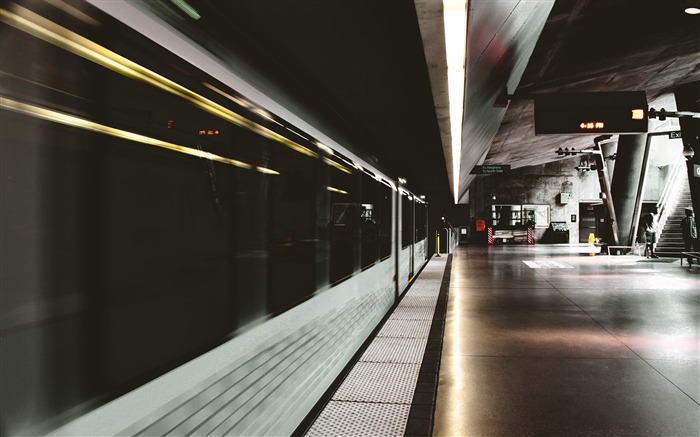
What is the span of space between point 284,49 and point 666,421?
3.96 meters

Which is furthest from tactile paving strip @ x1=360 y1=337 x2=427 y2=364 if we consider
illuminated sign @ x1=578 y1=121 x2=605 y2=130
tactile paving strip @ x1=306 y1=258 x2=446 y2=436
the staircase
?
the staircase

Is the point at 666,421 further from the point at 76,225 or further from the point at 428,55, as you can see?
the point at 76,225

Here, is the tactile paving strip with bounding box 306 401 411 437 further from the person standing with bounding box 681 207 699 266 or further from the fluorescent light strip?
the person standing with bounding box 681 207 699 266

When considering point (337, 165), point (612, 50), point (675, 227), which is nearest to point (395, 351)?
point (337, 165)

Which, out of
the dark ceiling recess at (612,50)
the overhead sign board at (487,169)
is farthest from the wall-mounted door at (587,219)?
the dark ceiling recess at (612,50)

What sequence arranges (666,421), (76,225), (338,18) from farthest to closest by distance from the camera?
(338,18) < (666,421) < (76,225)

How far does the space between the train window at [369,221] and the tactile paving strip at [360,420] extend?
1726 millimetres

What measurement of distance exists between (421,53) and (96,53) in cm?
369

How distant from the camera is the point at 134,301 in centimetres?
143

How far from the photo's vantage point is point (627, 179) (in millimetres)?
19094

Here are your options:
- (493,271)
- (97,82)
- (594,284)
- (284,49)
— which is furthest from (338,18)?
(493,271)

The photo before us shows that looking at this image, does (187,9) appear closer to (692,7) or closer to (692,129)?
(692,7)

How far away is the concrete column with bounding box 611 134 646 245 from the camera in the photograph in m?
18.7

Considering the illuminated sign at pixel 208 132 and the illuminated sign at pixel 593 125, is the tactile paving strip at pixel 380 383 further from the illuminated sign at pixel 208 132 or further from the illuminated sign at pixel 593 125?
the illuminated sign at pixel 593 125
